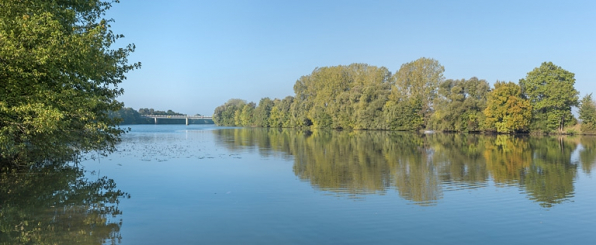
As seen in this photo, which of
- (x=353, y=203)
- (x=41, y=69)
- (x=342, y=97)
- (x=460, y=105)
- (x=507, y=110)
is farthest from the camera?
(x=342, y=97)

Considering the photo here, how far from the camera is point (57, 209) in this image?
12.2 meters

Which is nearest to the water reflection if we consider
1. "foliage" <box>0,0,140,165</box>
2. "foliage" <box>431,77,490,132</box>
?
"foliage" <box>0,0,140,165</box>

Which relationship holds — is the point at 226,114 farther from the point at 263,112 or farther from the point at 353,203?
the point at 353,203

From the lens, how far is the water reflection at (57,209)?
31.3ft

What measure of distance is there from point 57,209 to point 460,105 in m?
69.7

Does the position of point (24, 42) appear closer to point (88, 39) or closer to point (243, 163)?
point (88, 39)

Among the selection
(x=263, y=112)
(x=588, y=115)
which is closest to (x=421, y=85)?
(x=588, y=115)

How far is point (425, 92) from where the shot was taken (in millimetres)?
80688

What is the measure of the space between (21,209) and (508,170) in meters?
21.5

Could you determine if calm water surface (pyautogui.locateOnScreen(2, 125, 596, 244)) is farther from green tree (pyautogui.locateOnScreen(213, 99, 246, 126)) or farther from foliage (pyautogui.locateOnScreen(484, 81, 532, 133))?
green tree (pyautogui.locateOnScreen(213, 99, 246, 126))

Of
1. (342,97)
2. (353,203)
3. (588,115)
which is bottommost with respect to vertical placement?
(353,203)

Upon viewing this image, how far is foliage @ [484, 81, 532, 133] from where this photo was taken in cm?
6431

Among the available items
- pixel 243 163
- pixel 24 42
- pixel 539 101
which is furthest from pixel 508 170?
pixel 539 101

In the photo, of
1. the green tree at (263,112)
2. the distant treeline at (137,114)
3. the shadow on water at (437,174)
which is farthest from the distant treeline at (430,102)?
the distant treeline at (137,114)
